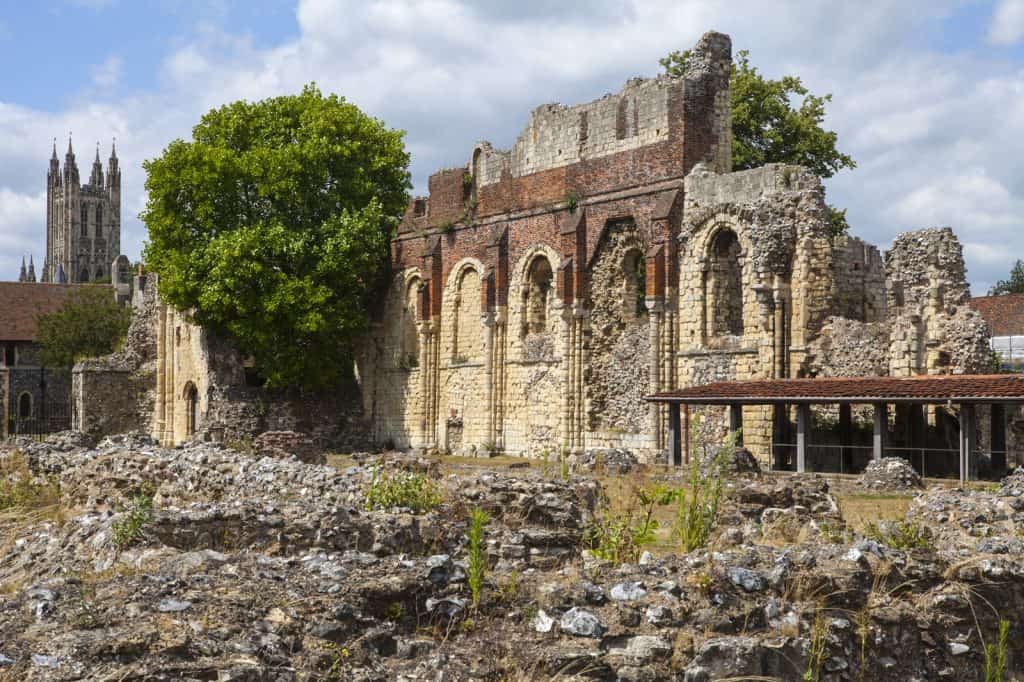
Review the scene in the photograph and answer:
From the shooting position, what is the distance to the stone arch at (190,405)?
4038 cm

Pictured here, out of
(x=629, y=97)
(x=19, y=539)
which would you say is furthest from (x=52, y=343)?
(x=19, y=539)

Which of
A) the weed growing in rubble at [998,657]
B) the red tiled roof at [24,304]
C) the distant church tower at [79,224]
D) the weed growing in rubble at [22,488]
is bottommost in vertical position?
the weed growing in rubble at [998,657]

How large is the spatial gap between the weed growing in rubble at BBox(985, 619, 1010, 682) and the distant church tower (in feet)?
454

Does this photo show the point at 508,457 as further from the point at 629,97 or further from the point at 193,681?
the point at 193,681

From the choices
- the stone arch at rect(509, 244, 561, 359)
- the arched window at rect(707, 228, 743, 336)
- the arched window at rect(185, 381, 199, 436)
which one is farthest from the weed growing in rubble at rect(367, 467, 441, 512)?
the arched window at rect(185, 381, 199, 436)

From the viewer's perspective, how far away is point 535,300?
32281mm

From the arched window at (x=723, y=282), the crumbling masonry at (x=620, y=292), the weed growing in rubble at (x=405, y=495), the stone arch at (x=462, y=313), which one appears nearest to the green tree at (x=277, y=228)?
the crumbling masonry at (x=620, y=292)

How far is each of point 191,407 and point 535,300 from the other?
49.2ft

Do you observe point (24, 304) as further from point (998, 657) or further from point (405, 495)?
point (998, 657)

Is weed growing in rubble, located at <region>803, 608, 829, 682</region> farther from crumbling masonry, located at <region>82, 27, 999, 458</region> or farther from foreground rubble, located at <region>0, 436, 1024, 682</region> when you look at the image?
crumbling masonry, located at <region>82, 27, 999, 458</region>

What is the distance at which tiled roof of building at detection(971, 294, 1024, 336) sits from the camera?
152 feet

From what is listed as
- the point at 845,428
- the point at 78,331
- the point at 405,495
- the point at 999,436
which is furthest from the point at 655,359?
the point at 78,331

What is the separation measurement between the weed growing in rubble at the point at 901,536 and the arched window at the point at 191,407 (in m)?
33.6

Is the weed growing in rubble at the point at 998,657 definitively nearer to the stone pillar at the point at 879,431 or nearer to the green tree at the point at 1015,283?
the stone pillar at the point at 879,431
